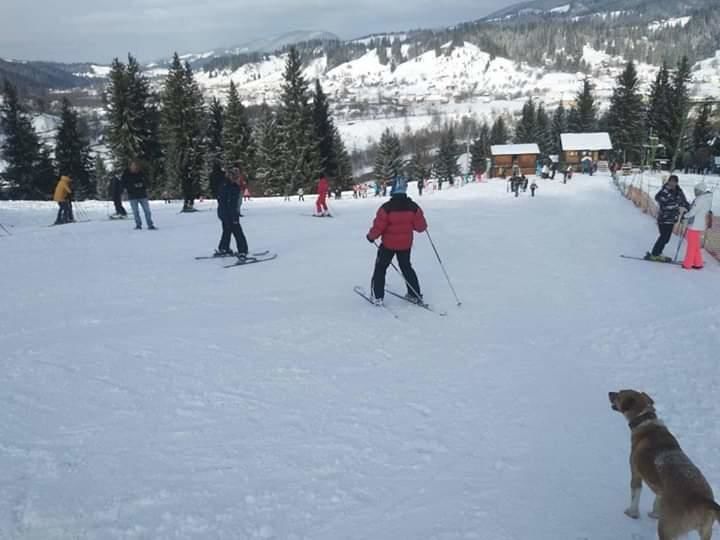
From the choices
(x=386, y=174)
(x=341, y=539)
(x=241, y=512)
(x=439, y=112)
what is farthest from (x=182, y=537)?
(x=439, y=112)

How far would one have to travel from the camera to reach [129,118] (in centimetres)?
3600

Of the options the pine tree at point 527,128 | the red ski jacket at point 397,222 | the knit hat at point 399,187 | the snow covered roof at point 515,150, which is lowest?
the snow covered roof at point 515,150

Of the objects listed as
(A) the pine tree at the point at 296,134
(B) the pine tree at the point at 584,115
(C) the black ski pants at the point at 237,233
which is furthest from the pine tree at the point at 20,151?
(B) the pine tree at the point at 584,115

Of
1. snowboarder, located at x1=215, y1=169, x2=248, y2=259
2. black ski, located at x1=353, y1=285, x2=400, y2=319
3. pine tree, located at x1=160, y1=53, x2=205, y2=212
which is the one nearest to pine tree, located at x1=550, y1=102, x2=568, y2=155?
pine tree, located at x1=160, y1=53, x2=205, y2=212

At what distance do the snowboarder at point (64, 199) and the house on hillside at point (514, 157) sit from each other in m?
50.8

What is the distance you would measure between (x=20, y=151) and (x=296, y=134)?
1919 cm

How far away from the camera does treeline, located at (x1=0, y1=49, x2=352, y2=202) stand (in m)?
35.8

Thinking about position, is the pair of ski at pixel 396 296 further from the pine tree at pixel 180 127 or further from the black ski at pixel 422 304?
the pine tree at pixel 180 127

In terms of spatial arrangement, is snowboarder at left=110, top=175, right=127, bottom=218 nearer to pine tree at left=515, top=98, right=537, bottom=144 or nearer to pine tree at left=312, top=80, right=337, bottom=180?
pine tree at left=312, top=80, right=337, bottom=180

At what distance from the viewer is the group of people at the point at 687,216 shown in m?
9.16

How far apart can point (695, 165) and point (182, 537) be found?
59260 millimetres

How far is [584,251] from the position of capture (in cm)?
1146

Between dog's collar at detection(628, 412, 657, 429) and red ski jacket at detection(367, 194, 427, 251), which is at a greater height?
red ski jacket at detection(367, 194, 427, 251)

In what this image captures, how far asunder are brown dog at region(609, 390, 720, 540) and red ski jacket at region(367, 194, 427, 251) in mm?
3944
